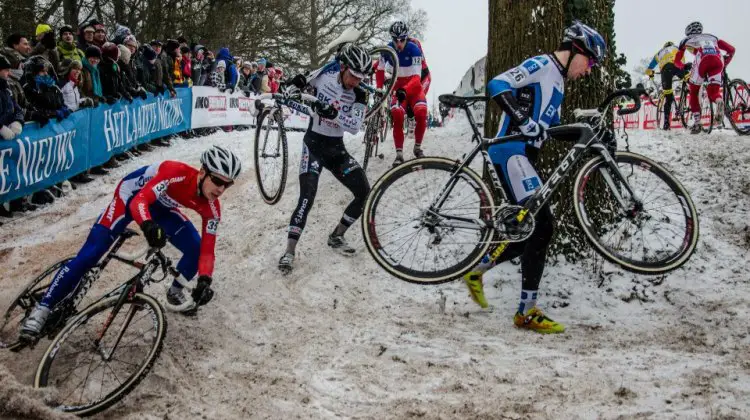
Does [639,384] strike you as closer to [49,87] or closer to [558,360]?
[558,360]

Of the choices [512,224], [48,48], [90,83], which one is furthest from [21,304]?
[90,83]

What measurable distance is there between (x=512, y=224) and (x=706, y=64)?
8184mm

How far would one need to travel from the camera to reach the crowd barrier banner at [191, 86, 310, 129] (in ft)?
53.6

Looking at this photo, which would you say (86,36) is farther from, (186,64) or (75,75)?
(186,64)

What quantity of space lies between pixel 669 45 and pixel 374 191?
1159 cm

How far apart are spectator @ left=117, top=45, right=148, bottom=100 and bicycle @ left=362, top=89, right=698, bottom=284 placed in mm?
9001

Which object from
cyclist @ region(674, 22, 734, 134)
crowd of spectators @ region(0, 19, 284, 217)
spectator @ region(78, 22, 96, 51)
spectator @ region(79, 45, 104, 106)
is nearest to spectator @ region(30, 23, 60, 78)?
crowd of spectators @ region(0, 19, 284, 217)

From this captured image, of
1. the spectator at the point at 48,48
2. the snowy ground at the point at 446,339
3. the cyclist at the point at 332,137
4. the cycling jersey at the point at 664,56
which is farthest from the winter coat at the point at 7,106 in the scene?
the cycling jersey at the point at 664,56

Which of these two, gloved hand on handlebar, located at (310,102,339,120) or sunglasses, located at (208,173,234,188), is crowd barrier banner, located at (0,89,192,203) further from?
sunglasses, located at (208,173,234,188)

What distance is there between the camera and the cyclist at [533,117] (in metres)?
4.59

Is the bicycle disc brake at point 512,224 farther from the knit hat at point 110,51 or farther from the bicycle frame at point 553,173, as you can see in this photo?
the knit hat at point 110,51

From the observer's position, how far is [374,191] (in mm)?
4625

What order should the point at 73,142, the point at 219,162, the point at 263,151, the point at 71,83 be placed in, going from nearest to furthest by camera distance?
the point at 219,162, the point at 263,151, the point at 73,142, the point at 71,83

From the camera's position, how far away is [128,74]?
480 inches
